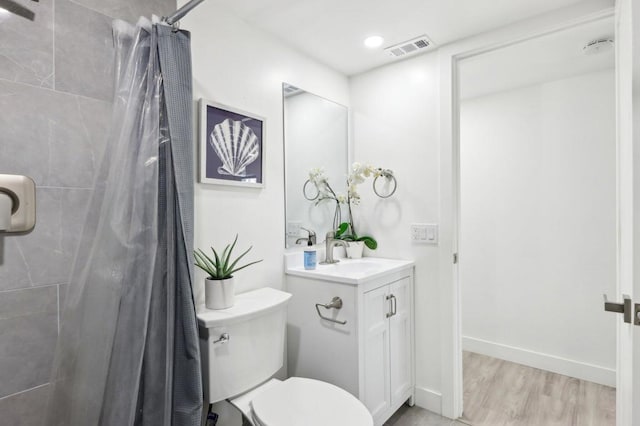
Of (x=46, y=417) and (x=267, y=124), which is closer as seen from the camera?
(x=46, y=417)

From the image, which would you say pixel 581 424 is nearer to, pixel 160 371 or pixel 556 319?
pixel 556 319

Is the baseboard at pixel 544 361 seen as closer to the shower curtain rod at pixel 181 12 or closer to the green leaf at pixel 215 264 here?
the green leaf at pixel 215 264

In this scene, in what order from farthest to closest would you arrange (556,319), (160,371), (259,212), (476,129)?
1. (476,129)
2. (556,319)
3. (259,212)
4. (160,371)

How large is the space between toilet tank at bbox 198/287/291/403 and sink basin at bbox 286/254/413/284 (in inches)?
11.6

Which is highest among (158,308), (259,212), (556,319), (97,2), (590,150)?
(97,2)

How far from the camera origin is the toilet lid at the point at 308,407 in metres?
1.24

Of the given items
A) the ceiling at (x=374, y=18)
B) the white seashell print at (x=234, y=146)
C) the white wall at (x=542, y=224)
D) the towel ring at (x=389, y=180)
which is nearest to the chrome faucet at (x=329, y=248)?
the towel ring at (x=389, y=180)

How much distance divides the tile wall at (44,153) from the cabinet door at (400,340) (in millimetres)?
1534

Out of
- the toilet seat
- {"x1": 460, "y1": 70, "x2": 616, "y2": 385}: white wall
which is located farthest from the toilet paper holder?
{"x1": 460, "y1": 70, "x2": 616, "y2": 385}: white wall

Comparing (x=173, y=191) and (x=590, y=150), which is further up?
(x=590, y=150)

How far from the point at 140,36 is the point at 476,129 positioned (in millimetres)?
2641

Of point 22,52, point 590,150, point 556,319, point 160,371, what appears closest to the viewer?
point 22,52

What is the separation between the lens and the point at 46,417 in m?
1.10

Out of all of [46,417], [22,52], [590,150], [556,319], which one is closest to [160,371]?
[46,417]
